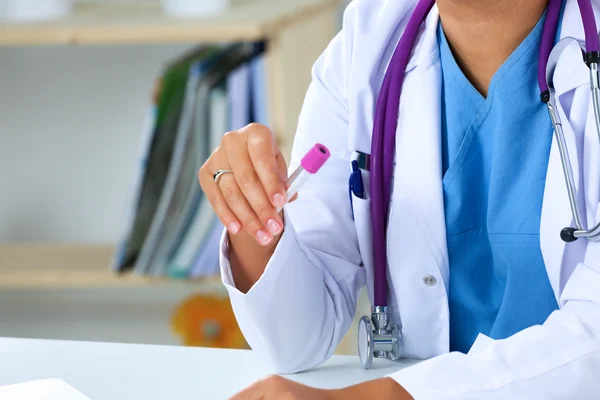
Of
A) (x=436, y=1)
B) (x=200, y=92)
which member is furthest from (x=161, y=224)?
(x=436, y=1)

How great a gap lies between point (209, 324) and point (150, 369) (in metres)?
1.28

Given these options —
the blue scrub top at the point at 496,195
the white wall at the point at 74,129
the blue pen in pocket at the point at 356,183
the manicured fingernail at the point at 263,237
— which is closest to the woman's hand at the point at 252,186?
the manicured fingernail at the point at 263,237

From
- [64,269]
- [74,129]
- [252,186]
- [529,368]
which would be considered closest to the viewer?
[529,368]

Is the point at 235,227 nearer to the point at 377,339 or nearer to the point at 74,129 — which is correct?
the point at 377,339

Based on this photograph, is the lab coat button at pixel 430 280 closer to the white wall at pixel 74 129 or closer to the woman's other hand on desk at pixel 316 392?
the woman's other hand on desk at pixel 316 392

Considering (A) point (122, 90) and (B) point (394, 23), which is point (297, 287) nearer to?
(B) point (394, 23)

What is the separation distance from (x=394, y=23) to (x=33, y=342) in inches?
24.9

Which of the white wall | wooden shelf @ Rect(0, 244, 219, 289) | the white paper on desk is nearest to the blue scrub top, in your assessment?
the white paper on desk

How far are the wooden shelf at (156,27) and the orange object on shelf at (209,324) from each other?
741 mm

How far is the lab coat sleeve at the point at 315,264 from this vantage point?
1099 millimetres

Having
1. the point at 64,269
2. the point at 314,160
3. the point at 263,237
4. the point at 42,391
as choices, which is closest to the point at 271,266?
the point at 263,237

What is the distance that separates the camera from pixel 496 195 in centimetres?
115

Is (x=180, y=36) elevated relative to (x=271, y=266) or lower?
elevated

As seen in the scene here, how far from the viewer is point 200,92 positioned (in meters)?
2.04
